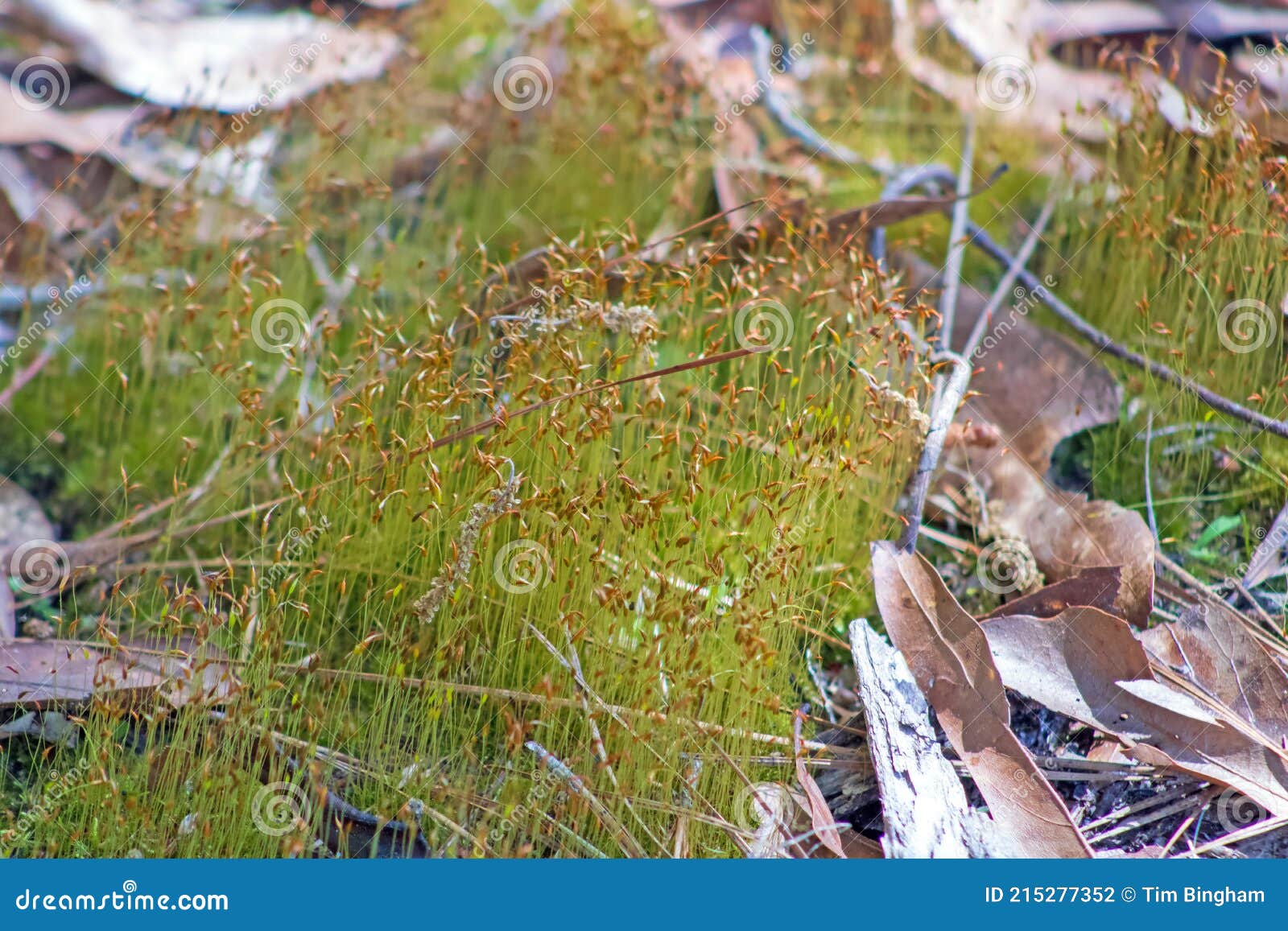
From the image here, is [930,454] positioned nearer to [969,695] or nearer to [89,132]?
[969,695]

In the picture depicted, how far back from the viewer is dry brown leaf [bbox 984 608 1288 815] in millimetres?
1652

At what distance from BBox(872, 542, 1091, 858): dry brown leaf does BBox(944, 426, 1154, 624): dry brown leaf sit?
0.31m

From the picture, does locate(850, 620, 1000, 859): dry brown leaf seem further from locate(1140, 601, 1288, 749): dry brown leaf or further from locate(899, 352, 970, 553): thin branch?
locate(1140, 601, 1288, 749): dry brown leaf

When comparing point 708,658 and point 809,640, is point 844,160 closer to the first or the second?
point 809,640

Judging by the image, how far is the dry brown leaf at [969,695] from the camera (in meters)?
1.56

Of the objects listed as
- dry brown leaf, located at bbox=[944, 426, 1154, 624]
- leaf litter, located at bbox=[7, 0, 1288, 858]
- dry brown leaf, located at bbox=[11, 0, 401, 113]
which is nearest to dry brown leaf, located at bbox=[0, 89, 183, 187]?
dry brown leaf, located at bbox=[11, 0, 401, 113]

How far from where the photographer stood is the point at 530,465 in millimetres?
1961

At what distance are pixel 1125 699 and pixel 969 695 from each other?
0.87 feet

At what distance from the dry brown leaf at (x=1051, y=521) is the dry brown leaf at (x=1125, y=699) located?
0.19 m

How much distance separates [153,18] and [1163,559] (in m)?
3.11

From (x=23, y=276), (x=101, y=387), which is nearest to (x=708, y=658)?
(x=101, y=387)

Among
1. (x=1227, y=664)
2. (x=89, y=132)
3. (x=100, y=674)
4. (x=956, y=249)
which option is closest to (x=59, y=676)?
(x=100, y=674)

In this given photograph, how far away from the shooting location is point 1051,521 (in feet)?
6.78

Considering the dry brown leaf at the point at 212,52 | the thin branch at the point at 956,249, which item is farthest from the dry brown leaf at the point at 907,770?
the dry brown leaf at the point at 212,52
